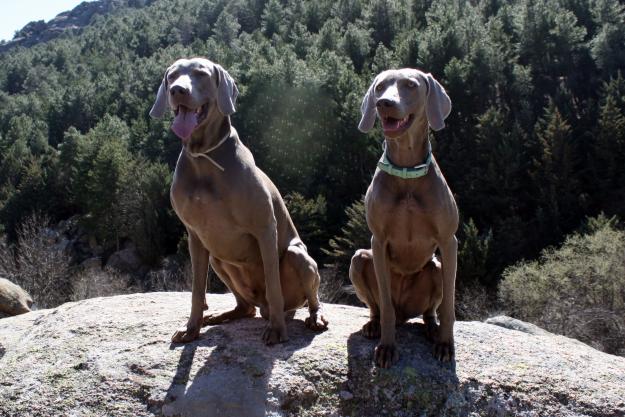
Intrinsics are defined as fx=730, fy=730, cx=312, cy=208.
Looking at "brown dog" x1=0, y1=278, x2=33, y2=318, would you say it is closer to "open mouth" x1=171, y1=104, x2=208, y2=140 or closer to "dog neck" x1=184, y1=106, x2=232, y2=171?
"dog neck" x1=184, y1=106, x2=232, y2=171

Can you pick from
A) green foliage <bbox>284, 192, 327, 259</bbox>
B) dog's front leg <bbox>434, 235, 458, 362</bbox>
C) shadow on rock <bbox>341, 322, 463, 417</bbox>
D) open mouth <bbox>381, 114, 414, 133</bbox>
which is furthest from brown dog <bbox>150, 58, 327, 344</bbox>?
green foliage <bbox>284, 192, 327, 259</bbox>

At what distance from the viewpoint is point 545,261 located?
32844 mm

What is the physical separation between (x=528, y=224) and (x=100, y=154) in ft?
89.7

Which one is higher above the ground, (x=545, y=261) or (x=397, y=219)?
(x=397, y=219)

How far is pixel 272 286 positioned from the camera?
20.3 ft

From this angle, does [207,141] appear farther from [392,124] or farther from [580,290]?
[580,290]

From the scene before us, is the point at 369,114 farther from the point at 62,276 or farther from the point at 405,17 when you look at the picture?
the point at 405,17

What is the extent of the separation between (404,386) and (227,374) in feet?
4.67

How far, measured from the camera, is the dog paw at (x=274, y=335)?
20.3 ft

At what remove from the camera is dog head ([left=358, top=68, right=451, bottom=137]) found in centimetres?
540

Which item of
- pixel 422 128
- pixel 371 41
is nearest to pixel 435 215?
pixel 422 128

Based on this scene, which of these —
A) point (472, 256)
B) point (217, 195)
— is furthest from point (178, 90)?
point (472, 256)

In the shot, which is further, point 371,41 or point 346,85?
point 371,41

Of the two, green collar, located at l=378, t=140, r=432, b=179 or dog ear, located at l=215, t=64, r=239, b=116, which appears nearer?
green collar, located at l=378, t=140, r=432, b=179
